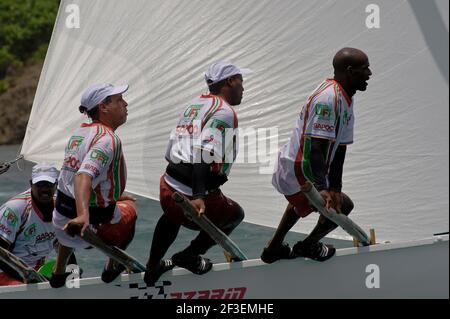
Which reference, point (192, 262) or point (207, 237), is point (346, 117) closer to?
point (207, 237)

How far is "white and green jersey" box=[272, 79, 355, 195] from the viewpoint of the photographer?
15.9 feet

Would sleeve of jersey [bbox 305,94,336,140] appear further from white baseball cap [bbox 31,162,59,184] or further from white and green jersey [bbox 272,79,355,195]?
white baseball cap [bbox 31,162,59,184]

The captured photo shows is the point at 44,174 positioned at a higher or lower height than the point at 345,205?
higher

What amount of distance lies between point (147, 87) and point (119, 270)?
151cm

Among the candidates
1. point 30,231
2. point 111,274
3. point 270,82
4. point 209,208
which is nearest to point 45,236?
point 30,231

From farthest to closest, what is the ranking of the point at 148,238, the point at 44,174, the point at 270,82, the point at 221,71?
the point at 148,238 < the point at 270,82 < the point at 44,174 < the point at 221,71

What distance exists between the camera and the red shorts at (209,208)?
5004 millimetres

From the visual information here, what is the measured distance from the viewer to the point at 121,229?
5.13m

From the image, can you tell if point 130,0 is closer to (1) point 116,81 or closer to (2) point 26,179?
(1) point 116,81

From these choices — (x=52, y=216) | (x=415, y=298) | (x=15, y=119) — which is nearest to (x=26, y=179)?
(x=52, y=216)

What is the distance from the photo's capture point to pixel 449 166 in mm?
5699

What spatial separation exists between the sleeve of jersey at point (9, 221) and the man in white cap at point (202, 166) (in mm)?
778

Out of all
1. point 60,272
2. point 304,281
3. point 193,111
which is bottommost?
point 304,281

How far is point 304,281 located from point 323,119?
80cm
